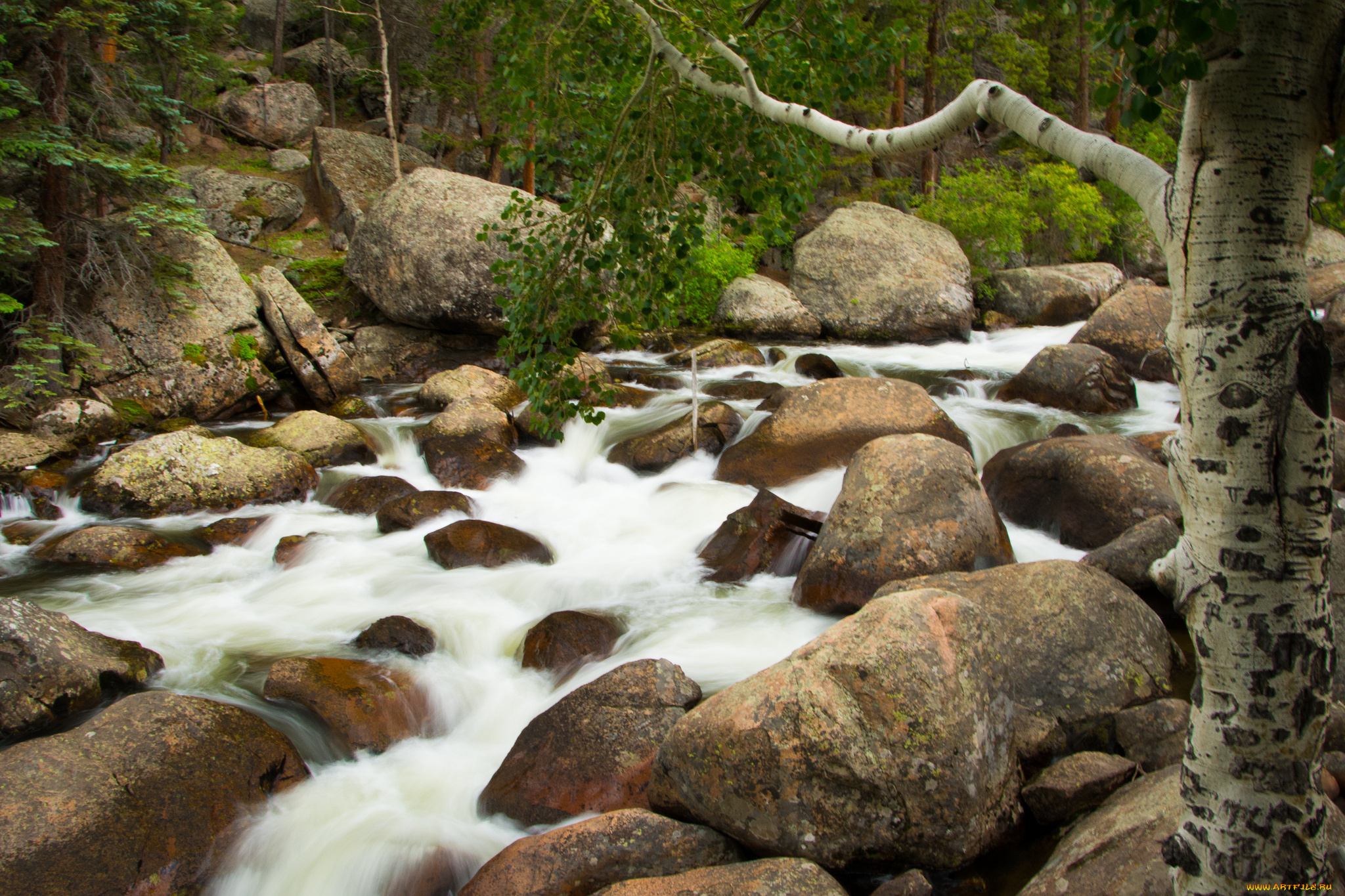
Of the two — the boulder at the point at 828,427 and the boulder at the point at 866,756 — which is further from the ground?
the boulder at the point at 828,427

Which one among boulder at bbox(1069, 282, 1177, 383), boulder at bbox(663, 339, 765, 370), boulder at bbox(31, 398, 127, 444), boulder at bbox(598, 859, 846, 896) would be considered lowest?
boulder at bbox(598, 859, 846, 896)

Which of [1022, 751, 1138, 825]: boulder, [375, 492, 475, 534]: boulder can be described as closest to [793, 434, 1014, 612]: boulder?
[1022, 751, 1138, 825]: boulder

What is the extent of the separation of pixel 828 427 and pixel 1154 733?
5.28 m

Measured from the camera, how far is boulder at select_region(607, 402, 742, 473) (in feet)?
33.0

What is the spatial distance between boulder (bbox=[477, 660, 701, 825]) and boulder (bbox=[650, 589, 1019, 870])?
605 millimetres

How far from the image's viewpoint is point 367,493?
355 inches

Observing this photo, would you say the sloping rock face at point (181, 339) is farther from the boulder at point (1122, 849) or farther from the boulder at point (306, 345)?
the boulder at point (1122, 849)

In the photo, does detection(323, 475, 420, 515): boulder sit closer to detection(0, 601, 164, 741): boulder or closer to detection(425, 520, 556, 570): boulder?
detection(425, 520, 556, 570): boulder

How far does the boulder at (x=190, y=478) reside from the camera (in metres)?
8.66

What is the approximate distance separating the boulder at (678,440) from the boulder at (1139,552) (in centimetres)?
496

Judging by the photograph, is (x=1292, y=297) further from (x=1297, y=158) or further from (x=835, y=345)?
(x=835, y=345)

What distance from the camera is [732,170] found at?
4.56 m

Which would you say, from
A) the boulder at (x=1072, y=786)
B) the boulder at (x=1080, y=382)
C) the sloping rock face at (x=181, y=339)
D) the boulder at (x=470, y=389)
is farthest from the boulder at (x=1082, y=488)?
the sloping rock face at (x=181, y=339)

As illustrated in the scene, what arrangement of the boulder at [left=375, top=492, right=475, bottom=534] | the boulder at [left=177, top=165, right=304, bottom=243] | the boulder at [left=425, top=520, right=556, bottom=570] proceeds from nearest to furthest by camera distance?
the boulder at [left=425, top=520, right=556, bottom=570]
the boulder at [left=375, top=492, right=475, bottom=534]
the boulder at [left=177, top=165, right=304, bottom=243]
